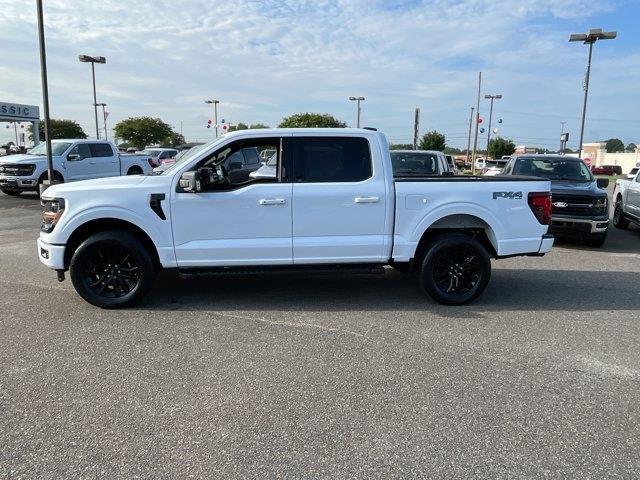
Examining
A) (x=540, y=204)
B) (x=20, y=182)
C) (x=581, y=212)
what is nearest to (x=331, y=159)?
(x=540, y=204)

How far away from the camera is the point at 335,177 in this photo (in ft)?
18.6

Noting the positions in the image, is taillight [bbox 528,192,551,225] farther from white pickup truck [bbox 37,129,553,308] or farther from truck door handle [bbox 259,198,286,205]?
truck door handle [bbox 259,198,286,205]

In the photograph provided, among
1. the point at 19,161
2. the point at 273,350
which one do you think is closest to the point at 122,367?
the point at 273,350

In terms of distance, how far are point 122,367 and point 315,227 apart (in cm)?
241

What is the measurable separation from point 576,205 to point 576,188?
0.45 m

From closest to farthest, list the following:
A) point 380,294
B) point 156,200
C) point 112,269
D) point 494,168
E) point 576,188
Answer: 1. point 156,200
2. point 112,269
3. point 380,294
4. point 576,188
5. point 494,168

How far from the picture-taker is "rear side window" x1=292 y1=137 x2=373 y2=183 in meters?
5.66

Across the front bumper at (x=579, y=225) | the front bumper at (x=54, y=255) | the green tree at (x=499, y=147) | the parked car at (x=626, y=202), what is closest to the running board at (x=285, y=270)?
the front bumper at (x=54, y=255)

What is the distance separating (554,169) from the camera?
11.1 m

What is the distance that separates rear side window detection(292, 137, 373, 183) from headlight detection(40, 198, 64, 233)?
2516mm

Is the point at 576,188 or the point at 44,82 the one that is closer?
the point at 576,188

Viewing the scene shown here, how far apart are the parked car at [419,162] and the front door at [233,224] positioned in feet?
22.4

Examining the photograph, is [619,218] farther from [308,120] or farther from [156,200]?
[308,120]

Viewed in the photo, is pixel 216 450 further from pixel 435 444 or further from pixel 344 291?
pixel 344 291
